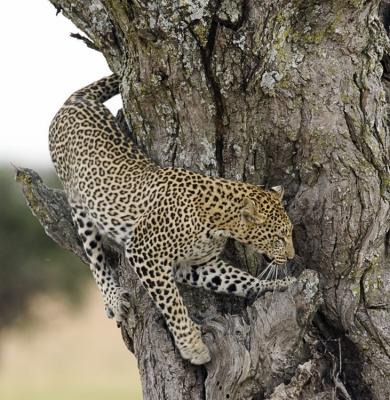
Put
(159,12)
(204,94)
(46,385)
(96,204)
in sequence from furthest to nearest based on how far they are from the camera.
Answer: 1. (46,385)
2. (96,204)
3. (204,94)
4. (159,12)

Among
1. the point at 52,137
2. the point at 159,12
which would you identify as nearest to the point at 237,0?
the point at 159,12

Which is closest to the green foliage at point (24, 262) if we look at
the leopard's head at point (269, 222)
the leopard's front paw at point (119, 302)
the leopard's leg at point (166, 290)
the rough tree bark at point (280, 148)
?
the leopard's front paw at point (119, 302)

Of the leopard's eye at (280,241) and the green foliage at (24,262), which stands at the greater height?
the leopard's eye at (280,241)

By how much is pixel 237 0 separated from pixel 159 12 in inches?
20.1

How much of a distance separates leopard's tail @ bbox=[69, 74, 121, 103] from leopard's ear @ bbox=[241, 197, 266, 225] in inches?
65.8

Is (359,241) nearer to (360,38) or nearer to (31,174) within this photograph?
(360,38)

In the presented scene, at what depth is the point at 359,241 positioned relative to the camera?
7.26 metres

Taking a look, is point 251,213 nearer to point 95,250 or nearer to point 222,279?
point 222,279

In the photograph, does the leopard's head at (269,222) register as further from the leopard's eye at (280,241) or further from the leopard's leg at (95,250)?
the leopard's leg at (95,250)

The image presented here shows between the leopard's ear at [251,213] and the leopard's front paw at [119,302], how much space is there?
3.76 ft

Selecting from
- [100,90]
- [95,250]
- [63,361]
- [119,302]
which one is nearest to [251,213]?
[119,302]

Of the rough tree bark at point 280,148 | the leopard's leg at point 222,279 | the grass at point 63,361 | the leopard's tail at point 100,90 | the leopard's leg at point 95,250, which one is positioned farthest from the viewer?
the grass at point 63,361

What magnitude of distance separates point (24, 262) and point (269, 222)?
20302 millimetres

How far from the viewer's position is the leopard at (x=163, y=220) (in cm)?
713
